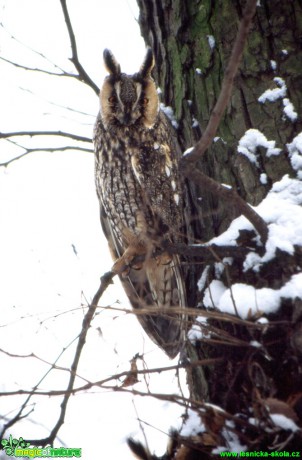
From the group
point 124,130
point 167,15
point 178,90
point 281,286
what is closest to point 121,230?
point 124,130

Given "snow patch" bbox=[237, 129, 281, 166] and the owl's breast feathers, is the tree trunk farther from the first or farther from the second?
the owl's breast feathers

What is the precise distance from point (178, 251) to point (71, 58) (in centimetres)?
131

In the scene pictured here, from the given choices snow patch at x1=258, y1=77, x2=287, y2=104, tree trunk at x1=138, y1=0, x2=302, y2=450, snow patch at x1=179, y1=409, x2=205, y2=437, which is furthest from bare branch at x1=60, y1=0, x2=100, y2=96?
snow patch at x1=179, y1=409, x2=205, y2=437

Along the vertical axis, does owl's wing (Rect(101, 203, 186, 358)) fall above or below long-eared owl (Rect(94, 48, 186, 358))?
below

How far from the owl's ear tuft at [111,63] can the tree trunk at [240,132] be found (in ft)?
0.81

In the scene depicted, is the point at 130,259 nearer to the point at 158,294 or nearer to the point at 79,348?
the point at 158,294

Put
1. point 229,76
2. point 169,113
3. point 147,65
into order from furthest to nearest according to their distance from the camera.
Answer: point 147,65
point 169,113
point 229,76

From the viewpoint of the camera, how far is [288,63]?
1936 mm

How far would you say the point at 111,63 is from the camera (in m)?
2.62

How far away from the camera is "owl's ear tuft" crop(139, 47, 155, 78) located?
7.82 ft

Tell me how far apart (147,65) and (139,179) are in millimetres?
483

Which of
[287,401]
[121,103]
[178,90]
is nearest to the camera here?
[287,401]

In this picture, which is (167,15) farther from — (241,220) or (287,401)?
(287,401)

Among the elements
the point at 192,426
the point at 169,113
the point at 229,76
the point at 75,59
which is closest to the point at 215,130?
the point at 229,76
